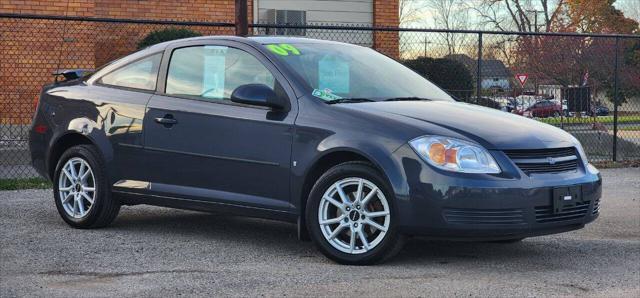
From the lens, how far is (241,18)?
1309 cm

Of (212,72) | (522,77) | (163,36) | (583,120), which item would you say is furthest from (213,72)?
(583,120)

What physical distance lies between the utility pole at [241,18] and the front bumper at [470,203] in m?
7.02

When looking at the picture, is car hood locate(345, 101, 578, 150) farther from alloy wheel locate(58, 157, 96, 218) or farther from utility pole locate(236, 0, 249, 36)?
utility pole locate(236, 0, 249, 36)

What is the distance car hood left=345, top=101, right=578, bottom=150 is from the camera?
21.0 ft

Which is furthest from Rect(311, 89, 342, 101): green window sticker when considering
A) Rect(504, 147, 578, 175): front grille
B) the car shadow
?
Rect(504, 147, 578, 175): front grille

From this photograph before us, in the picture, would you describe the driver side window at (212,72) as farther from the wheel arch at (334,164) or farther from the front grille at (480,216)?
the front grille at (480,216)

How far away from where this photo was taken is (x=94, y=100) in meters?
8.05

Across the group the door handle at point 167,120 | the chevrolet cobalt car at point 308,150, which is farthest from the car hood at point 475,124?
the door handle at point 167,120

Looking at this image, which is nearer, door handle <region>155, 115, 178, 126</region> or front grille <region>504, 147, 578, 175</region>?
front grille <region>504, 147, 578, 175</region>

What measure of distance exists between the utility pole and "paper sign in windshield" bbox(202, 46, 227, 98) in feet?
17.8

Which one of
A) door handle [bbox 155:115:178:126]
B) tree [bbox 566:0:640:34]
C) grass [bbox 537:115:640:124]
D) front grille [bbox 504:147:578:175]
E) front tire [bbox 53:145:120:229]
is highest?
tree [bbox 566:0:640:34]

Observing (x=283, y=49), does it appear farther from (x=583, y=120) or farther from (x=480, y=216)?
(x=583, y=120)

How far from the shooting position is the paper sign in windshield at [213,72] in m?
7.41

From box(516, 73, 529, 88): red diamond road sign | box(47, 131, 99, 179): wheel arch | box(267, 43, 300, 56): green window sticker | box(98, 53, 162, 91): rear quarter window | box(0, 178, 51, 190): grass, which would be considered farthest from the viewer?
box(516, 73, 529, 88): red diamond road sign
